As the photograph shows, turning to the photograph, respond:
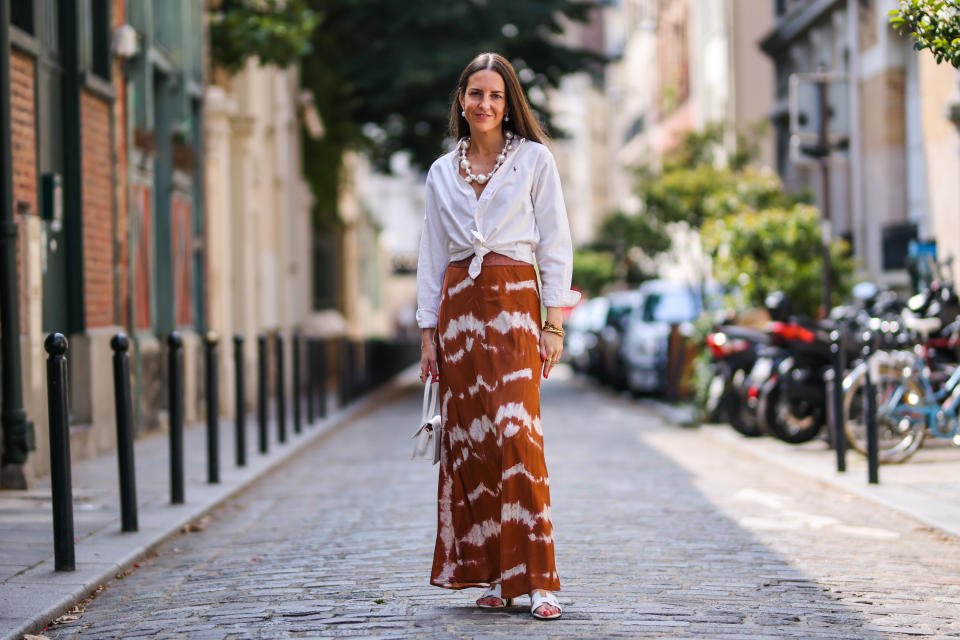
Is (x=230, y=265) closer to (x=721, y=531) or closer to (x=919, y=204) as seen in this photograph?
(x=919, y=204)

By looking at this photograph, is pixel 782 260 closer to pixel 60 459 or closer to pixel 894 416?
pixel 894 416

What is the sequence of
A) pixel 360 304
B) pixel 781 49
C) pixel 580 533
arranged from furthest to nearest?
1. pixel 360 304
2. pixel 781 49
3. pixel 580 533

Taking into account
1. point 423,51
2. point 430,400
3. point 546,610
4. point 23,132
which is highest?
point 423,51

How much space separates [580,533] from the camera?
786 centimetres

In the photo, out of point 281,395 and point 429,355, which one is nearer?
point 429,355

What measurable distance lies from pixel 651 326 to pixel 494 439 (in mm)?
17462

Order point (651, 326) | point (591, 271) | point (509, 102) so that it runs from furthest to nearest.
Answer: point (591, 271)
point (651, 326)
point (509, 102)

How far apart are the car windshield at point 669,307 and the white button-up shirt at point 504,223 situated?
680 inches

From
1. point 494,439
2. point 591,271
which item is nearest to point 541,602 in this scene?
point 494,439

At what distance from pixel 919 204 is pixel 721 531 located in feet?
38.0

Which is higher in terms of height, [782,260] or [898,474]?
[782,260]

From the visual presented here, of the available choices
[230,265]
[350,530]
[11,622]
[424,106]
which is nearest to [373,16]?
[424,106]

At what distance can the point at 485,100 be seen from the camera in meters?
5.42

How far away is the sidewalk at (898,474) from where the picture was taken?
8680mm
